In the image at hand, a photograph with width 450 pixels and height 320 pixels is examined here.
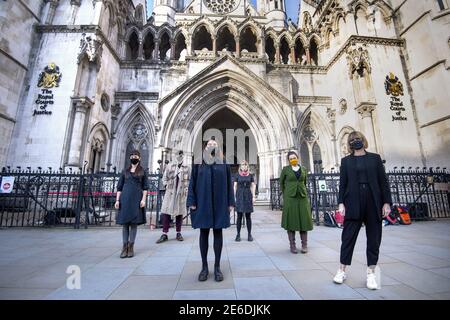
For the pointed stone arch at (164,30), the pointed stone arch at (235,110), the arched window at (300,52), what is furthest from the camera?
the arched window at (300,52)

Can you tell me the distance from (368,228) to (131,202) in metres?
4.00

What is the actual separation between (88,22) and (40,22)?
9.23 ft

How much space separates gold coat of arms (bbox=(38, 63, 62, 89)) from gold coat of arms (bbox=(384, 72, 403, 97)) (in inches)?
821

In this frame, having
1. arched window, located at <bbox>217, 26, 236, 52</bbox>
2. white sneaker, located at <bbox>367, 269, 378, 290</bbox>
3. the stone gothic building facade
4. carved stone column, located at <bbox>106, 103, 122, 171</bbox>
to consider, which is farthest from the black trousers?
arched window, located at <bbox>217, 26, 236, 52</bbox>

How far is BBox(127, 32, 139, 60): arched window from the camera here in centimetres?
1793

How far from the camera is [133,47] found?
722 inches

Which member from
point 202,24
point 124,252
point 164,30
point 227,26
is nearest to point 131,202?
point 124,252

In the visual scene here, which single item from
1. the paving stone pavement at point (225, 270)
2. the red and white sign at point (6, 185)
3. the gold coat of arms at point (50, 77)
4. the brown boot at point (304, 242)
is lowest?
the paving stone pavement at point (225, 270)

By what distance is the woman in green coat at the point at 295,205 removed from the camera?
4.25 meters

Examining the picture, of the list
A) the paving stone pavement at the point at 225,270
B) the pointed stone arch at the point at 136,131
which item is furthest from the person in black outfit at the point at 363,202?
the pointed stone arch at the point at 136,131

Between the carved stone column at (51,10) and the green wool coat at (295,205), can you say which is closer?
the green wool coat at (295,205)

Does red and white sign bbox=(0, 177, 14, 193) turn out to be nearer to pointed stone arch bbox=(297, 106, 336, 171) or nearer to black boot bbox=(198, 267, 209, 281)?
black boot bbox=(198, 267, 209, 281)

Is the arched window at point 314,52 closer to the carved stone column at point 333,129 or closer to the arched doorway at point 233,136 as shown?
the carved stone column at point 333,129

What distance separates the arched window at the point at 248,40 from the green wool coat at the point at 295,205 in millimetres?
17701
